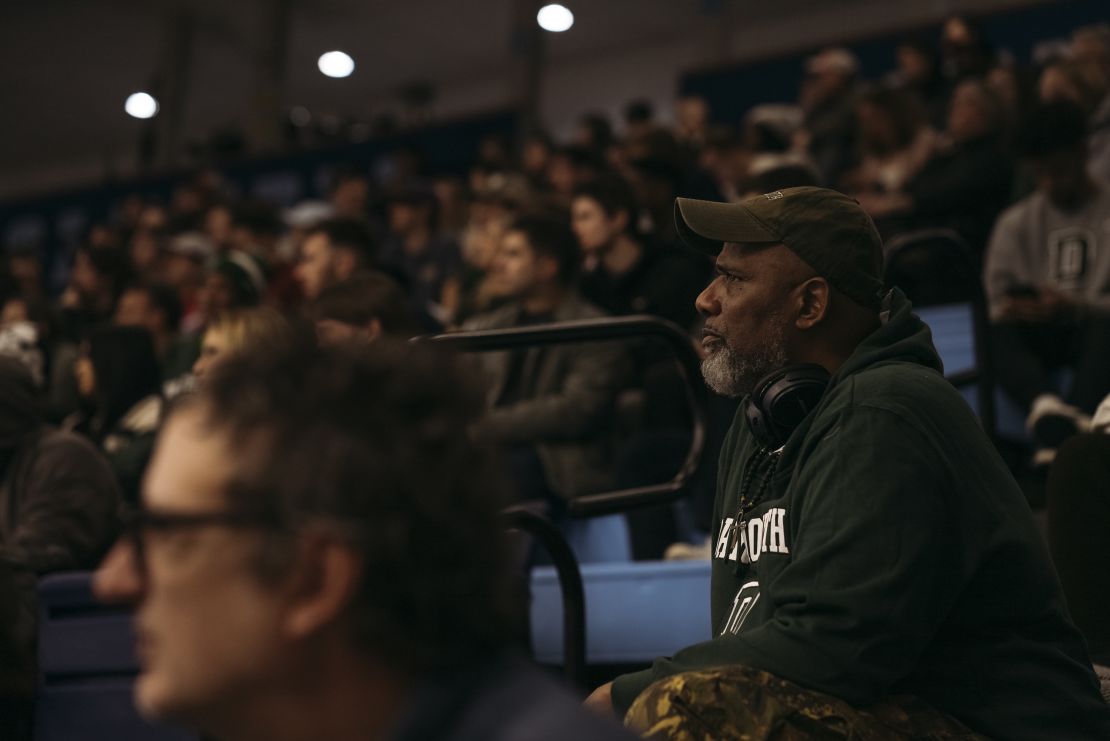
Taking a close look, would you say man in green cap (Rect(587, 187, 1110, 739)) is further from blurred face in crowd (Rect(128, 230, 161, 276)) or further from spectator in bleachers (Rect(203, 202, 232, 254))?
blurred face in crowd (Rect(128, 230, 161, 276))

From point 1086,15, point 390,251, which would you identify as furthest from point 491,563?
point 1086,15

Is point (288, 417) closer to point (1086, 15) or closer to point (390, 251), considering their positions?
point (390, 251)

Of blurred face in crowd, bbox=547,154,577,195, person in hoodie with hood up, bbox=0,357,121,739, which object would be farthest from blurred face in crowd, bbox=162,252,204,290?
person in hoodie with hood up, bbox=0,357,121,739

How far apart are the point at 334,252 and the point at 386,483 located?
4.71m

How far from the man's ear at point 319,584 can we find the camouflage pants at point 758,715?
783 mm

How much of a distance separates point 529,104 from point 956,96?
7.54 metres

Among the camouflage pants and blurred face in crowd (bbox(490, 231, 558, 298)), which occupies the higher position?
blurred face in crowd (bbox(490, 231, 558, 298))

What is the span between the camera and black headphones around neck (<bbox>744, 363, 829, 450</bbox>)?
2064 mm

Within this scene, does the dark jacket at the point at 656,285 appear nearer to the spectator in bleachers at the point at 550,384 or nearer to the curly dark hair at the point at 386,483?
the spectator in bleachers at the point at 550,384

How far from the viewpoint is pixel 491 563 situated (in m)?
1.07

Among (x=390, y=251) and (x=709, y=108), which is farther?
(x=709, y=108)

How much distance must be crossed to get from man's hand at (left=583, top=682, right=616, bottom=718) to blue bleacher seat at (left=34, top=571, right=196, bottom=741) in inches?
67.4

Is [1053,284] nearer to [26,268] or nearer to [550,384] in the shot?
[550,384]

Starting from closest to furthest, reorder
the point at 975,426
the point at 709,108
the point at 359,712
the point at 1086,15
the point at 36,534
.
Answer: the point at 359,712, the point at 975,426, the point at 36,534, the point at 1086,15, the point at 709,108
